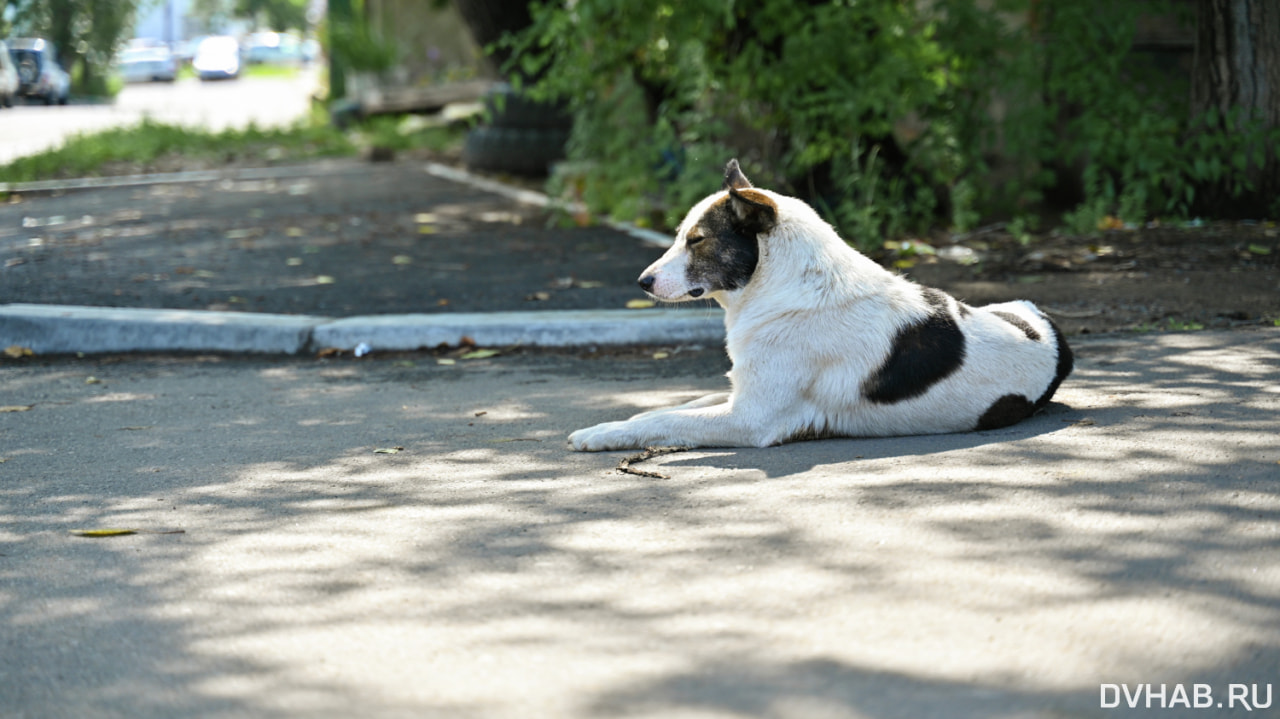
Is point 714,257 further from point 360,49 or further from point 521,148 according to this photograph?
point 360,49

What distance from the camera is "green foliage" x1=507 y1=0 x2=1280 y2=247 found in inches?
357

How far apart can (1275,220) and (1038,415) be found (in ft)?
18.3

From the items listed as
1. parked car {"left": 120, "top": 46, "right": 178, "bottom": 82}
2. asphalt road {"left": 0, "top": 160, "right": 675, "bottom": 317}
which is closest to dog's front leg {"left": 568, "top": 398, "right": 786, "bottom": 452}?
asphalt road {"left": 0, "top": 160, "right": 675, "bottom": 317}

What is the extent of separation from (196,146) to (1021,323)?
707 inches

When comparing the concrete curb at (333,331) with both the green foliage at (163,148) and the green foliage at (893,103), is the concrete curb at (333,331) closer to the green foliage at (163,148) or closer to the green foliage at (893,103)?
the green foliage at (893,103)

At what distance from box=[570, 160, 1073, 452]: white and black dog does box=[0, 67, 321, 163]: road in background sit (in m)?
15.4

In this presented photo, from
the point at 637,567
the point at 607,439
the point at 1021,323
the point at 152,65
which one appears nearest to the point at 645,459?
the point at 607,439

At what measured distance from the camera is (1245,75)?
904cm

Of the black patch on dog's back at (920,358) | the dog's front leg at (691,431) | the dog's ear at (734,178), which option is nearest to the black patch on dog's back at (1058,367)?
the black patch on dog's back at (920,358)

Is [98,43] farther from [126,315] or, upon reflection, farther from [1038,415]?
[1038,415]

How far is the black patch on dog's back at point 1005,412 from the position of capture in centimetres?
457

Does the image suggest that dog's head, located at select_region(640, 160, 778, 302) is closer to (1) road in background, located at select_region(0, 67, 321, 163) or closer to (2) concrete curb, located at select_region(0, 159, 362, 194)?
(2) concrete curb, located at select_region(0, 159, 362, 194)

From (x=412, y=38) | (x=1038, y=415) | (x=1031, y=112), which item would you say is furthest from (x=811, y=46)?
(x=412, y=38)

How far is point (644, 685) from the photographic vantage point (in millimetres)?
2633
